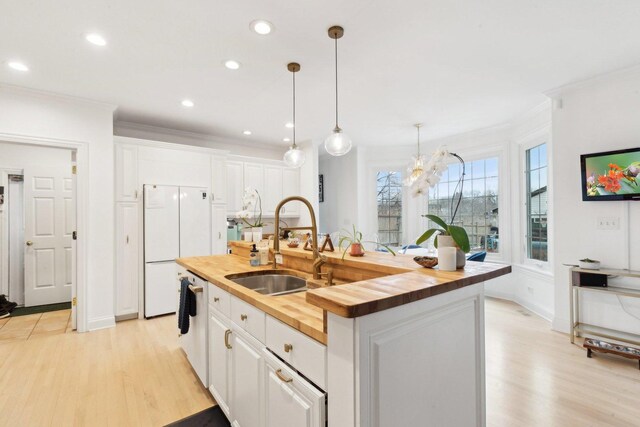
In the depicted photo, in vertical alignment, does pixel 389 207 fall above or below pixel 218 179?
below

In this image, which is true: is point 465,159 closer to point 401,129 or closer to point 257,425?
point 401,129

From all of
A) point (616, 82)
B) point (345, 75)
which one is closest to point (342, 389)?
point (345, 75)

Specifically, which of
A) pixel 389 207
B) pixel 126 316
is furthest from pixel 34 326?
pixel 389 207

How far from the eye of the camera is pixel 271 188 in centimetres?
532

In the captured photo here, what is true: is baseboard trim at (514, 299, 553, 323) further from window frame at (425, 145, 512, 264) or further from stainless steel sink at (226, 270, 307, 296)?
stainless steel sink at (226, 270, 307, 296)

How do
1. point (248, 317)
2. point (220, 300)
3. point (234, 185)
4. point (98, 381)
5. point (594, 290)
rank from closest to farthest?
1. point (248, 317)
2. point (220, 300)
3. point (98, 381)
4. point (594, 290)
5. point (234, 185)

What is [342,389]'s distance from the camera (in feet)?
3.22

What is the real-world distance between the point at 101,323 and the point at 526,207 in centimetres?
583

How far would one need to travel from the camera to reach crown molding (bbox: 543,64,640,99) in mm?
2871

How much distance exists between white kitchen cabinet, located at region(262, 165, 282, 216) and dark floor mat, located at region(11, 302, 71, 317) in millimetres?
3244

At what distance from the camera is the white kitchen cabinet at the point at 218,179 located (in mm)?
4520

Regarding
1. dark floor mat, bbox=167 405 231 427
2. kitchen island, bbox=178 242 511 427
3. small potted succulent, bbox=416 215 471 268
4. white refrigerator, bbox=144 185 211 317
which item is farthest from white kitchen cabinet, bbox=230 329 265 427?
white refrigerator, bbox=144 185 211 317

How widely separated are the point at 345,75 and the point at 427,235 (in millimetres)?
2074

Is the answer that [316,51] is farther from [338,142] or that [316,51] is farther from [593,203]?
[593,203]
